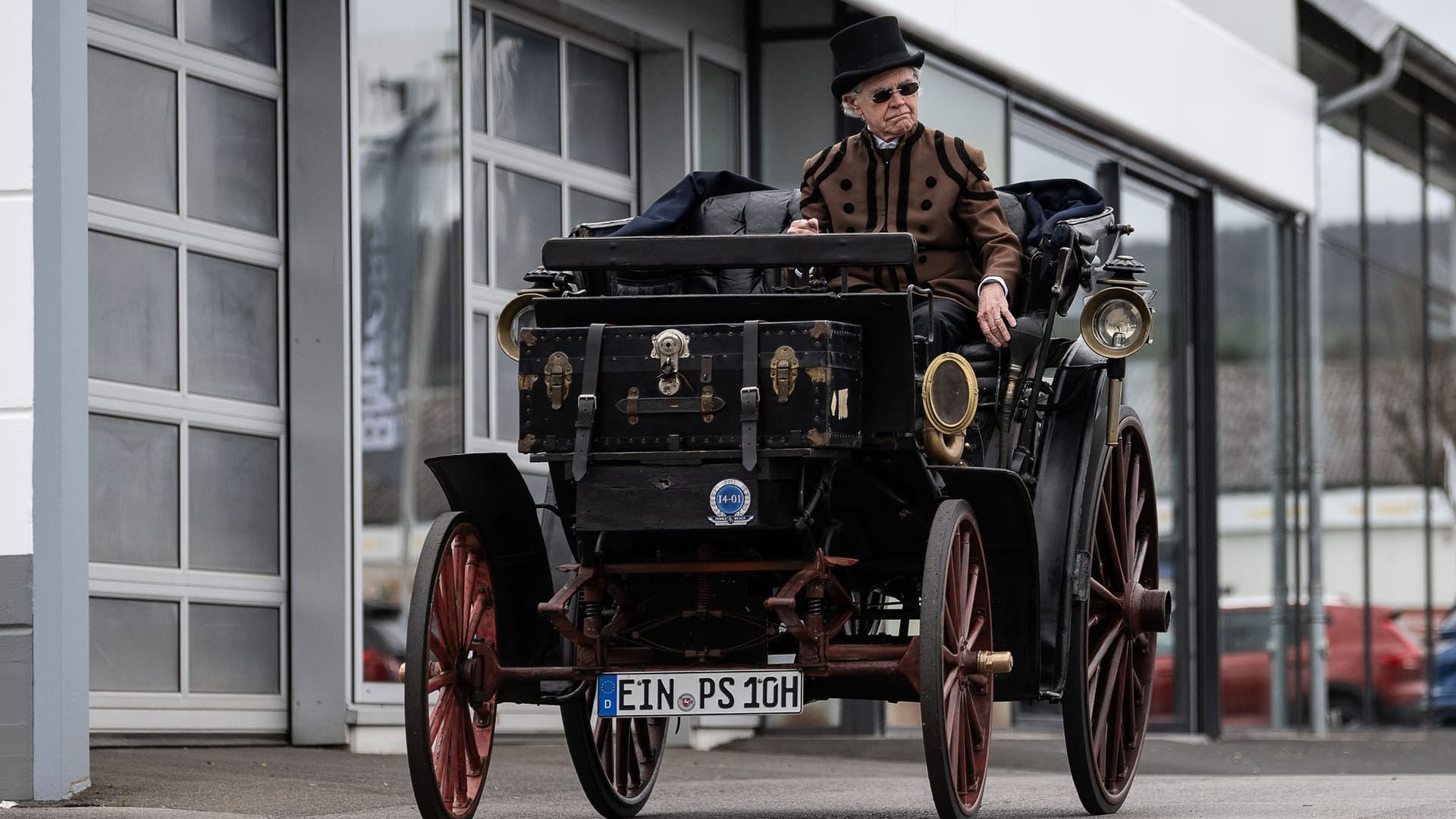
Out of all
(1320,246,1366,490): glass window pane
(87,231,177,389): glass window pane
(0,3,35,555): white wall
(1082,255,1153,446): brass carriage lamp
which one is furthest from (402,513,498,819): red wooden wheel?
(1320,246,1366,490): glass window pane

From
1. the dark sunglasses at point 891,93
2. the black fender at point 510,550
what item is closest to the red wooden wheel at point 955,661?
the black fender at point 510,550

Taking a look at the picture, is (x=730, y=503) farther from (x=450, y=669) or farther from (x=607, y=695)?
(x=450, y=669)

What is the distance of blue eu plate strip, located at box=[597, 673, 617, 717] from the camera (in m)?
6.21

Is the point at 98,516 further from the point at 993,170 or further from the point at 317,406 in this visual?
the point at 993,170

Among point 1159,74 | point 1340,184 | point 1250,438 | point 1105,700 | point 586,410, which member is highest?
point 1159,74

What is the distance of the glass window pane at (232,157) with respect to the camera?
10.1 m

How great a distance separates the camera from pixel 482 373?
11.9 meters

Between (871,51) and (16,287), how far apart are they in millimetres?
2762

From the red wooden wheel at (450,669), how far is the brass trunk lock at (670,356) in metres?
0.76

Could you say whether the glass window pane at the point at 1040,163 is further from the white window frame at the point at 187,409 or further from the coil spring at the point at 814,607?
the coil spring at the point at 814,607

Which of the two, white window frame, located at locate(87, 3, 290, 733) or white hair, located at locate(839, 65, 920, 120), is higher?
white hair, located at locate(839, 65, 920, 120)

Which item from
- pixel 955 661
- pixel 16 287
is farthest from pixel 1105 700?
pixel 16 287

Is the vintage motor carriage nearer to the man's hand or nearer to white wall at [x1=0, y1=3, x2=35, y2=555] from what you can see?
the man's hand

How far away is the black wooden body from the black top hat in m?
1.33
